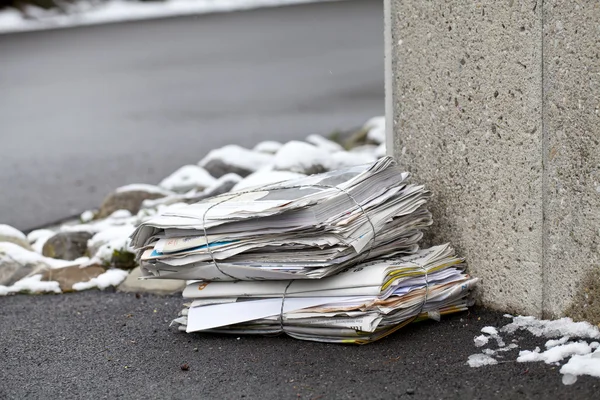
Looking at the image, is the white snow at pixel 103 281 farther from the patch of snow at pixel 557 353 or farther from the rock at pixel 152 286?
the patch of snow at pixel 557 353

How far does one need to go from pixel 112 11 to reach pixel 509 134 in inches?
932

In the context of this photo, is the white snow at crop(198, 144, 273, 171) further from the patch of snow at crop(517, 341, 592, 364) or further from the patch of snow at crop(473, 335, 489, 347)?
the patch of snow at crop(517, 341, 592, 364)

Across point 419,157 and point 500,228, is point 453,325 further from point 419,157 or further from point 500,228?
point 419,157

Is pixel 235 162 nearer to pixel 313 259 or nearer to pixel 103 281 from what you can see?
pixel 103 281

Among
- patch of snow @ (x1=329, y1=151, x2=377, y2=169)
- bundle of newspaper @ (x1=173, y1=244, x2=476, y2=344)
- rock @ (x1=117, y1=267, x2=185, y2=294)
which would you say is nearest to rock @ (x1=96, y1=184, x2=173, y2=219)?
patch of snow @ (x1=329, y1=151, x2=377, y2=169)

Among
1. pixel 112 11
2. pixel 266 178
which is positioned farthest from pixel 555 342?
pixel 112 11

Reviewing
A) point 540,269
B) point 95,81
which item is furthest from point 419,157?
point 95,81

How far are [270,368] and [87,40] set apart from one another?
17.1m

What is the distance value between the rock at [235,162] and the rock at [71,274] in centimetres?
226

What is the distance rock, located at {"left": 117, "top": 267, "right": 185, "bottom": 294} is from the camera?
4.30 meters

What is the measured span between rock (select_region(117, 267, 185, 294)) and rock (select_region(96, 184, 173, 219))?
1.71 meters

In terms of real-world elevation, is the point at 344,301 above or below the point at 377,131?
above

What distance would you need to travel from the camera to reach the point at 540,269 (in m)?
3.27

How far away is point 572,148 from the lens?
3094mm
